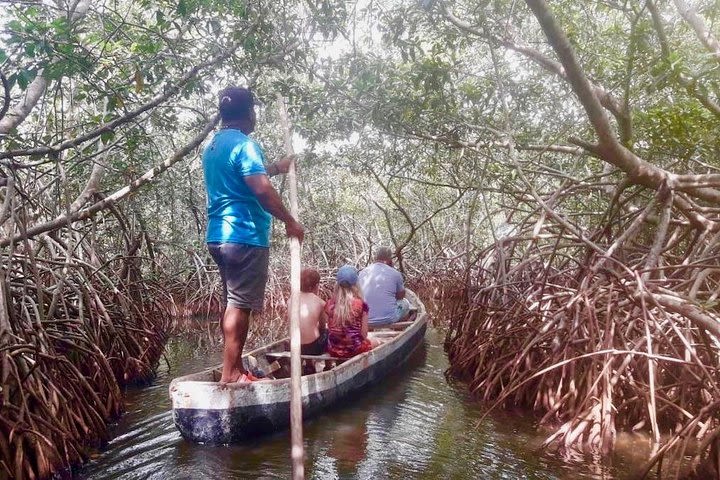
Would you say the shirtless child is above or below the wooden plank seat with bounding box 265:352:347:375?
above

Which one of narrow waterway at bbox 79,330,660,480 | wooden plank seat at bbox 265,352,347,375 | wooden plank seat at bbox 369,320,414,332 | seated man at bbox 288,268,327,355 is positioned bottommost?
narrow waterway at bbox 79,330,660,480

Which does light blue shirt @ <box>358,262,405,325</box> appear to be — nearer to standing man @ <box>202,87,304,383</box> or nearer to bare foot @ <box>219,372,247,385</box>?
bare foot @ <box>219,372,247,385</box>

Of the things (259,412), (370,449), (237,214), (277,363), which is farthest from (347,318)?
(237,214)

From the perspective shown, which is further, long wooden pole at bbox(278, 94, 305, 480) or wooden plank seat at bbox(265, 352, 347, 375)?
wooden plank seat at bbox(265, 352, 347, 375)

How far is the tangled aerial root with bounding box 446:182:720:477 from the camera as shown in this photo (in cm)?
333

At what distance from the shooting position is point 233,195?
11.0ft

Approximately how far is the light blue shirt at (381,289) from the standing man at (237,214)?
3281 millimetres

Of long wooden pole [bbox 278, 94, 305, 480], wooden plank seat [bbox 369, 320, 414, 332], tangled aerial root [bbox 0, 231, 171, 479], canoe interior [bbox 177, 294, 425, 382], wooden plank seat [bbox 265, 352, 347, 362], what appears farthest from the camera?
wooden plank seat [bbox 369, 320, 414, 332]

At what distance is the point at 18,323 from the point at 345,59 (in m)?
3.30

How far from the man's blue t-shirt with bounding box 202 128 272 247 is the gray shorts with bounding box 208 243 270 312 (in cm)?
4

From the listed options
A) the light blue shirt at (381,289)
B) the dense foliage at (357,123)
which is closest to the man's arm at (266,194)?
the dense foliage at (357,123)

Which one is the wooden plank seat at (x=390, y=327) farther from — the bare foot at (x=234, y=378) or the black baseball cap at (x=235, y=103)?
the black baseball cap at (x=235, y=103)

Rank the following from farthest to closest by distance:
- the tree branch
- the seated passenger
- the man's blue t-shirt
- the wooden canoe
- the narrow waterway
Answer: the seated passenger
the tree branch
the wooden canoe
the narrow waterway
the man's blue t-shirt

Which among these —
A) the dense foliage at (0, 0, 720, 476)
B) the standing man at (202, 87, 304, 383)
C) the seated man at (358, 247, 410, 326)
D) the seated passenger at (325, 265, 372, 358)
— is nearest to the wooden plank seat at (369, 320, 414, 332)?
the seated man at (358, 247, 410, 326)
